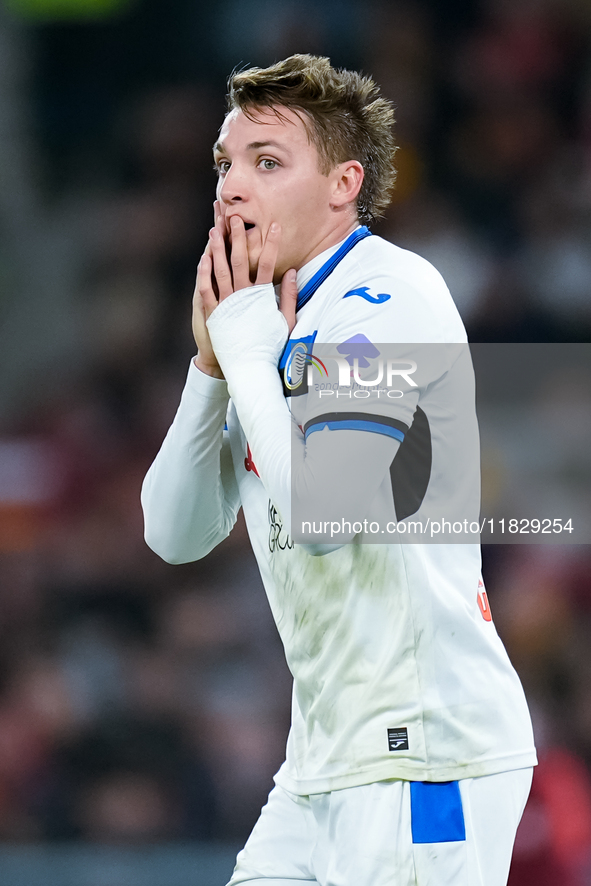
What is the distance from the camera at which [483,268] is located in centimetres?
448

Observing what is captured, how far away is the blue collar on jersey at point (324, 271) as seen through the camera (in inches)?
71.4

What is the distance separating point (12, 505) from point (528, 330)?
236cm

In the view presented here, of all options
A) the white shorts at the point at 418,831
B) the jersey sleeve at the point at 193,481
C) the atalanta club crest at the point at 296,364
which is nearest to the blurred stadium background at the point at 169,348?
the jersey sleeve at the point at 193,481

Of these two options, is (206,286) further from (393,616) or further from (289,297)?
Result: (393,616)

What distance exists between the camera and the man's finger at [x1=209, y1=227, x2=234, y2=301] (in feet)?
5.71

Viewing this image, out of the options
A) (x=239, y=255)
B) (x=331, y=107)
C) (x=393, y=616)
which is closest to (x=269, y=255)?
(x=239, y=255)

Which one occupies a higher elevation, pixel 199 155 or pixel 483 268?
pixel 199 155

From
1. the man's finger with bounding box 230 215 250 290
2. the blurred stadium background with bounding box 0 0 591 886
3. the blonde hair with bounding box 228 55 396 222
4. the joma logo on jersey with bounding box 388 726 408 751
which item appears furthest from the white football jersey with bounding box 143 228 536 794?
the blurred stadium background with bounding box 0 0 591 886

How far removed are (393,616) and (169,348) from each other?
310cm

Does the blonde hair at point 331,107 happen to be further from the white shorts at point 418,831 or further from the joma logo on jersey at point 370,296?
the white shorts at point 418,831

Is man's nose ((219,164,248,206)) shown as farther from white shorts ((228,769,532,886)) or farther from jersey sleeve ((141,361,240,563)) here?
white shorts ((228,769,532,886))

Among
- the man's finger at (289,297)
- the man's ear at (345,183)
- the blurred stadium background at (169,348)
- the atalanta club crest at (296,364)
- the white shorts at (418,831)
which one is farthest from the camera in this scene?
Result: the blurred stadium background at (169,348)

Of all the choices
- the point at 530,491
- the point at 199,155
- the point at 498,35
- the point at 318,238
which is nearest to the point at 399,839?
the point at 318,238

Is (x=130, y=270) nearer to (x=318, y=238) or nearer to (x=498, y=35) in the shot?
(x=498, y=35)
